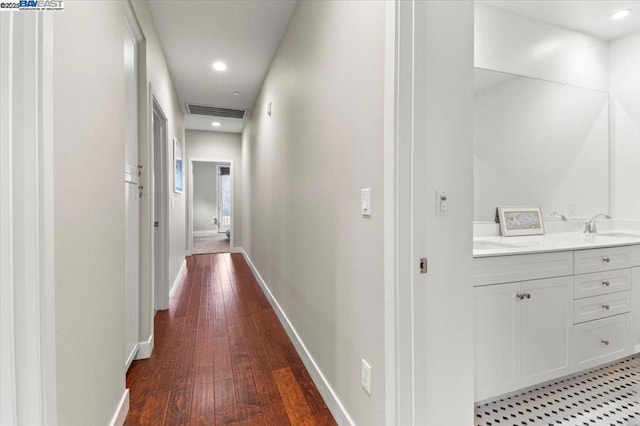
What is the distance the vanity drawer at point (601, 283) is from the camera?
1868mm

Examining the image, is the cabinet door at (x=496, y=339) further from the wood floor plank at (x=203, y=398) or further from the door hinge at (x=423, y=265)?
the wood floor plank at (x=203, y=398)

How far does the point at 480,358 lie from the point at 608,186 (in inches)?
94.3

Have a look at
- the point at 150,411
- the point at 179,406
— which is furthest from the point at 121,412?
the point at 179,406

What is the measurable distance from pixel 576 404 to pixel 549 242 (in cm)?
98

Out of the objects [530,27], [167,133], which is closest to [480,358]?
[530,27]

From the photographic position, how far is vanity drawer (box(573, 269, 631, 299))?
6.13 feet

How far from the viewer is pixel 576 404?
1717 mm

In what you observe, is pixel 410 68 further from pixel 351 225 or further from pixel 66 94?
pixel 66 94

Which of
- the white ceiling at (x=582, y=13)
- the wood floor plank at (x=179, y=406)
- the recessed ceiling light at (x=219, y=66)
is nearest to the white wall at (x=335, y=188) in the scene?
the wood floor plank at (x=179, y=406)

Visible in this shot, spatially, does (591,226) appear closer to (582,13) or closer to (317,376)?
(582,13)

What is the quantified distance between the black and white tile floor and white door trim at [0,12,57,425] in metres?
1.93

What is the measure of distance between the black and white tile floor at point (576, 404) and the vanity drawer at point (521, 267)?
2.38ft

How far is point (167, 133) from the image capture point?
3.21 m

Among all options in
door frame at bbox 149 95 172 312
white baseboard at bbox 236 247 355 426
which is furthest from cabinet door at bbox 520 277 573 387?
→ door frame at bbox 149 95 172 312
